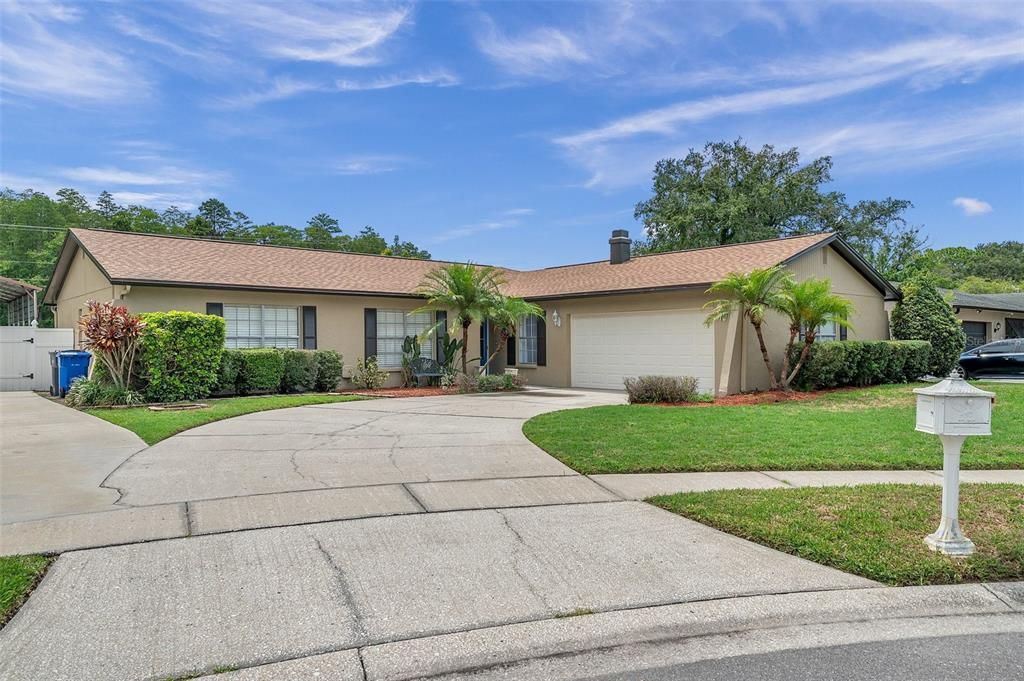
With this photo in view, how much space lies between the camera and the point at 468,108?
19.3 metres

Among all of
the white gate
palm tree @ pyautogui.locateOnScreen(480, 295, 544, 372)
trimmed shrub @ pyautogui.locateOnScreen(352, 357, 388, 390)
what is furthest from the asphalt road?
the white gate

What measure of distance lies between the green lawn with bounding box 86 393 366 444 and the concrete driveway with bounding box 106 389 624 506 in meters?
0.33

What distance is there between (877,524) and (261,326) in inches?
599

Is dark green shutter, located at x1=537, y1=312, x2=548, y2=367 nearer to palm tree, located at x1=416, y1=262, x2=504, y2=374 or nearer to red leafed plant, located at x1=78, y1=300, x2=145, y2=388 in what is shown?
palm tree, located at x1=416, y1=262, x2=504, y2=374

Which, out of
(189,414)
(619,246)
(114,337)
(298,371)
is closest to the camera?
(189,414)

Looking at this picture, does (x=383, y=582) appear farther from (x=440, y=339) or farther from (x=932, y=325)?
(x=932, y=325)

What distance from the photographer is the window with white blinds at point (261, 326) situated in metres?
16.7

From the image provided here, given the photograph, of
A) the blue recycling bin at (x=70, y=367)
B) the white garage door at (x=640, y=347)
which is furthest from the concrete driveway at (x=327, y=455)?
the blue recycling bin at (x=70, y=367)

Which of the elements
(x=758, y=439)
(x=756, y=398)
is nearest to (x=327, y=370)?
(x=756, y=398)

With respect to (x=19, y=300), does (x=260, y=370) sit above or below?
below

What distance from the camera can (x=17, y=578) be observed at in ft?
13.6

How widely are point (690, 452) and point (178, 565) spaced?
5.69 meters

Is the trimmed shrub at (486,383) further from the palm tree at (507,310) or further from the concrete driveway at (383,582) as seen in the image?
the concrete driveway at (383,582)

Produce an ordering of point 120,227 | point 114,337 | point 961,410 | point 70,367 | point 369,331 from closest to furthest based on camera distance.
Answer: point 961,410, point 114,337, point 70,367, point 369,331, point 120,227
